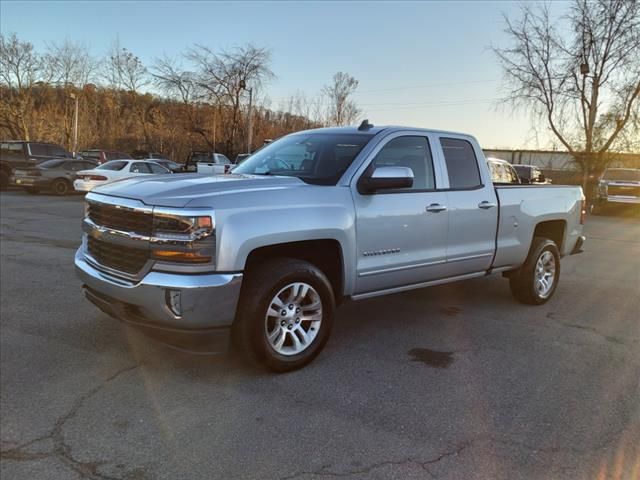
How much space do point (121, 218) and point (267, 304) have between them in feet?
3.96

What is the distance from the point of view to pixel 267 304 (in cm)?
369

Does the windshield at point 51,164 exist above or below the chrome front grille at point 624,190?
below

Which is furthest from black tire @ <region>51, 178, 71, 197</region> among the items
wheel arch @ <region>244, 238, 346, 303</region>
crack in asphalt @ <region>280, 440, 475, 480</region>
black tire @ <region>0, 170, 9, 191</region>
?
crack in asphalt @ <region>280, 440, 475, 480</region>

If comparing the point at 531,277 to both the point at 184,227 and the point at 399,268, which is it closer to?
the point at 399,268

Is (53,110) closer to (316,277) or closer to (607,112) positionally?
(607,112)

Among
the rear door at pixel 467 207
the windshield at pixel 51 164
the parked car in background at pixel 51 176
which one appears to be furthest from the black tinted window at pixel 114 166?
the rear door at pixel 467 207

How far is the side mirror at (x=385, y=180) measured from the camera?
13.5 ft

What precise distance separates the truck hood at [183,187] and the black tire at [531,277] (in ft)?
10.6

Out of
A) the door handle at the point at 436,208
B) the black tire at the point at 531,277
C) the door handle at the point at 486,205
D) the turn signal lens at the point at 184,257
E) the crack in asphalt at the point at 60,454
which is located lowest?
the crack in asphalt at the point at 60,454

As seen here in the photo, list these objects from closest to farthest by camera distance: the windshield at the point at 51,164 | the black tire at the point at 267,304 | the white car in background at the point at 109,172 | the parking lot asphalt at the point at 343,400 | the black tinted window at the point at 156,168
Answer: the parking lot asphalt at the point at 343,400, the black tire at the point at 267,304, the white car in background at the point at 109,172, the black tinted window at the point at 156,168, the windshield at the point at 51,164

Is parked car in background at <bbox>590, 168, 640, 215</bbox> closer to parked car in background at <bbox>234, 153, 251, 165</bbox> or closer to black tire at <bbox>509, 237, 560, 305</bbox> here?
parked car in background at <bbox>234, 153, 251, 165</bbox>

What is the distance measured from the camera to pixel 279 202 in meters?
3.74

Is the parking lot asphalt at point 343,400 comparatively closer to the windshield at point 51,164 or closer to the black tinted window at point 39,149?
the windshield at point 51,164

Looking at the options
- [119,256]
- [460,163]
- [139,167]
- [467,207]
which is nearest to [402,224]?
[467,207]
